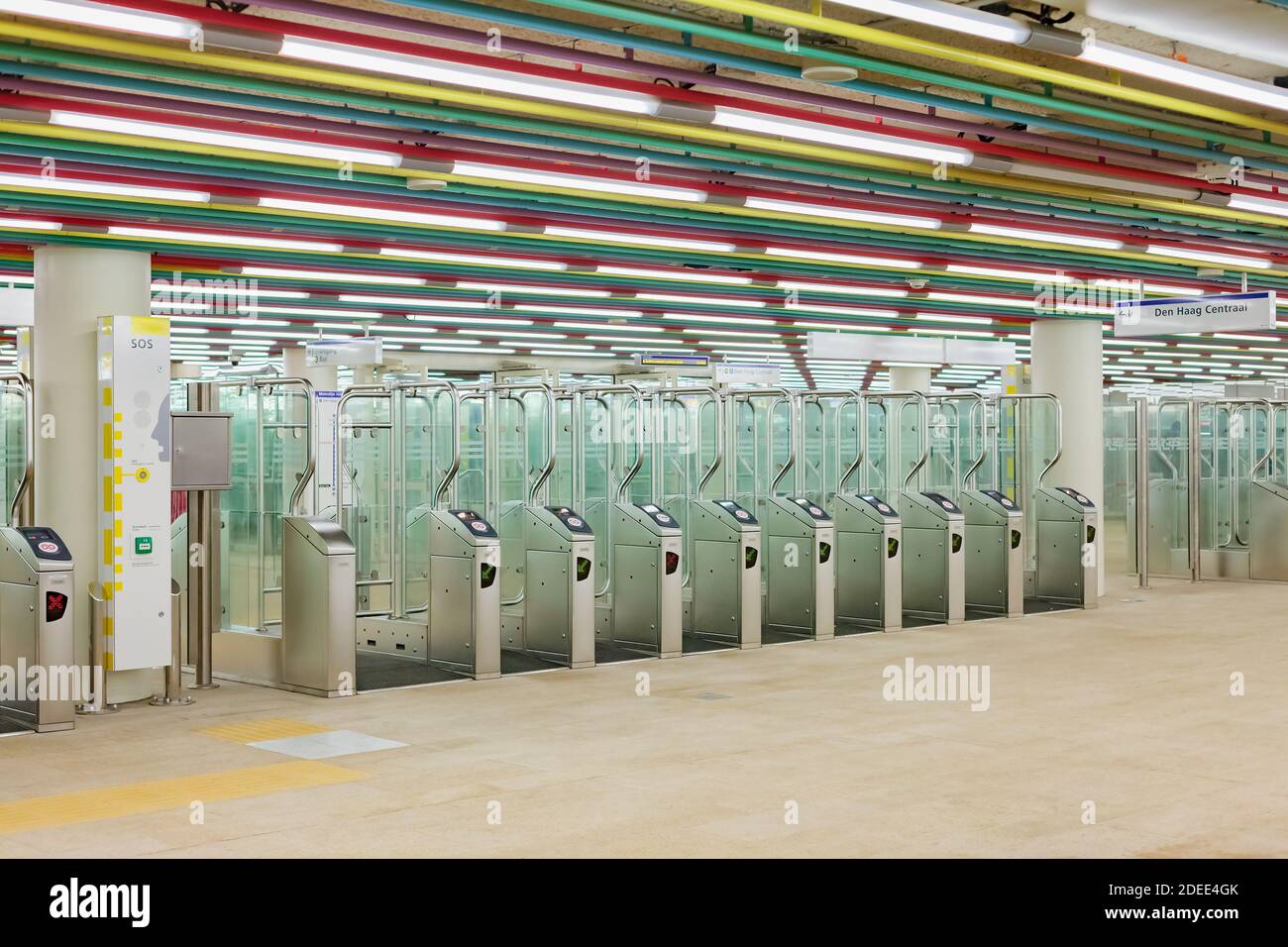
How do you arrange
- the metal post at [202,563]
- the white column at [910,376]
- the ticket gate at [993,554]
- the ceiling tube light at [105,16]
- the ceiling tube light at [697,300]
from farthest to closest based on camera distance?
the white column at [910,376], the ceiling tube light at [697,300], the ticket gate at [993,554], the metal post at [202,563], the ceiling tube light at [105,16]

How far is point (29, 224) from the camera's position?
848 cm

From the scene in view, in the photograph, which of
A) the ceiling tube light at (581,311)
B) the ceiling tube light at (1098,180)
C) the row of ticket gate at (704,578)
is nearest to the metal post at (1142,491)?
the row of ticket gate at (704,578)

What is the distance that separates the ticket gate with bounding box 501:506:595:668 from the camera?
10242 mm

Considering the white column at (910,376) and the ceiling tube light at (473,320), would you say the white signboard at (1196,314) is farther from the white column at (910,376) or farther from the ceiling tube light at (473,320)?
the white column at (910,376)

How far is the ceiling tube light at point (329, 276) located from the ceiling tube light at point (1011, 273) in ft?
15.0

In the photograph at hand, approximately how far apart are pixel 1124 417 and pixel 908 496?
5751mm

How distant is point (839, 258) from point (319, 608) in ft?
16.1

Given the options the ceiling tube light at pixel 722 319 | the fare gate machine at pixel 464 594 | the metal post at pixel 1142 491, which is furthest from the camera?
the metal post at pixel 1142 491

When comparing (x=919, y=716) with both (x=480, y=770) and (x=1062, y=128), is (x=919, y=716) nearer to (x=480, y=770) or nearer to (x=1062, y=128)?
(x=480, y=770)

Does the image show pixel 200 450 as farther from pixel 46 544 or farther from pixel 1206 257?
pixel 1206 257

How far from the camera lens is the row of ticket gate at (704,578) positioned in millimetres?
9391

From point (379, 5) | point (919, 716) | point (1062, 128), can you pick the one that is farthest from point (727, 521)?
Result: point (379, 5)

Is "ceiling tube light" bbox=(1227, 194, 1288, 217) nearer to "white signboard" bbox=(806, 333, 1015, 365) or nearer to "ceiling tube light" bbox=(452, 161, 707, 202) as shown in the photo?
"ceiling tube light" bbox=(452, 161, 707, 202)

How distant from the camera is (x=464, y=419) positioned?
559 inches
